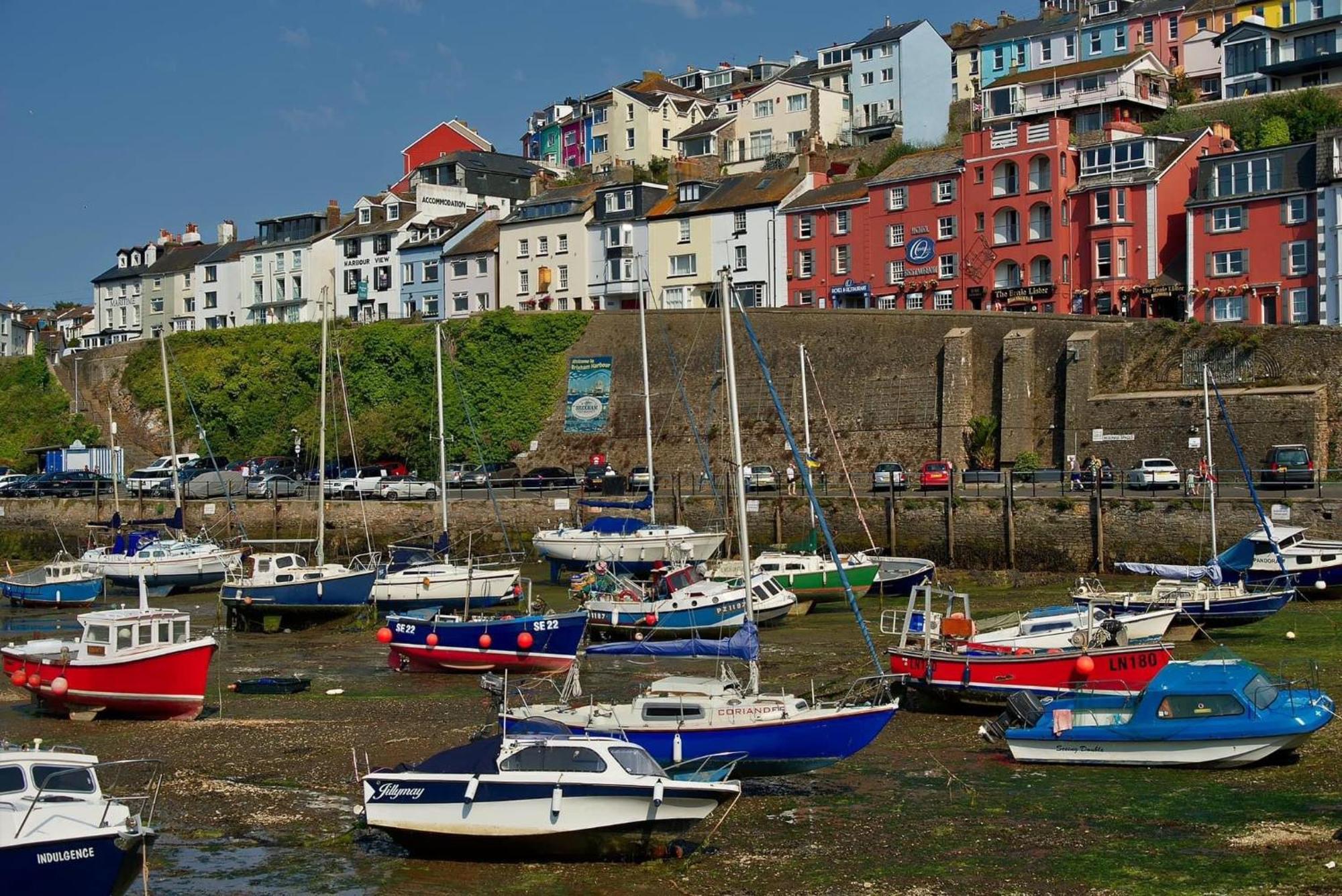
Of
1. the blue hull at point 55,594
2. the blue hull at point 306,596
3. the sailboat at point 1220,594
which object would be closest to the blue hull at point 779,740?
the sailboat at point 1220,594

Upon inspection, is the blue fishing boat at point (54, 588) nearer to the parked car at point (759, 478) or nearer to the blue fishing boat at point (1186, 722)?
the parked car at point (759, 478)

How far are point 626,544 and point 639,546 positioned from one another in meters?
0.35

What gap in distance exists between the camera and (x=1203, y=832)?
1574 centimetres

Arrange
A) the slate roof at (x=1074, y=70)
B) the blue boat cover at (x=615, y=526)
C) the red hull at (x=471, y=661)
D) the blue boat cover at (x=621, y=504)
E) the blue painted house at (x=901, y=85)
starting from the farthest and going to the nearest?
the blue painted house at (x=901, y=85), the slate roof at (x=1074, y=70), the blue boat cover at (x=621, y=504), the blue boat cover at (x=615, y=526), the red hull at (x=471, y=661)

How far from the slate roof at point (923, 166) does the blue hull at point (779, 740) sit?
1741 inches

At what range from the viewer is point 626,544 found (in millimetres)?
40156

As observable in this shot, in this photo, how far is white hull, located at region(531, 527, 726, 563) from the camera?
1563 inches

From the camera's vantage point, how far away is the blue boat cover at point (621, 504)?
Result: 4447 centimetres

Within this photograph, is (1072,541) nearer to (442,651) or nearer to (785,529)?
(785,529)

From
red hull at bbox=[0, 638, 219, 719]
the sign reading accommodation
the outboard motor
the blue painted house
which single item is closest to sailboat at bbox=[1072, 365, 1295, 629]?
the outboard motor

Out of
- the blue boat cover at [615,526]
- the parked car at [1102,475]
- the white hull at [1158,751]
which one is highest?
the parked car at [1102,475]

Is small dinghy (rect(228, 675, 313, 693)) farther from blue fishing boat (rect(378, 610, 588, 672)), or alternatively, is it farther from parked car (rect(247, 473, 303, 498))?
parked car (rect(247, 473, 303, 498))

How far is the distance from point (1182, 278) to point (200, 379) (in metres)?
42.3

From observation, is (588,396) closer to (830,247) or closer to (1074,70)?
(830,247)
